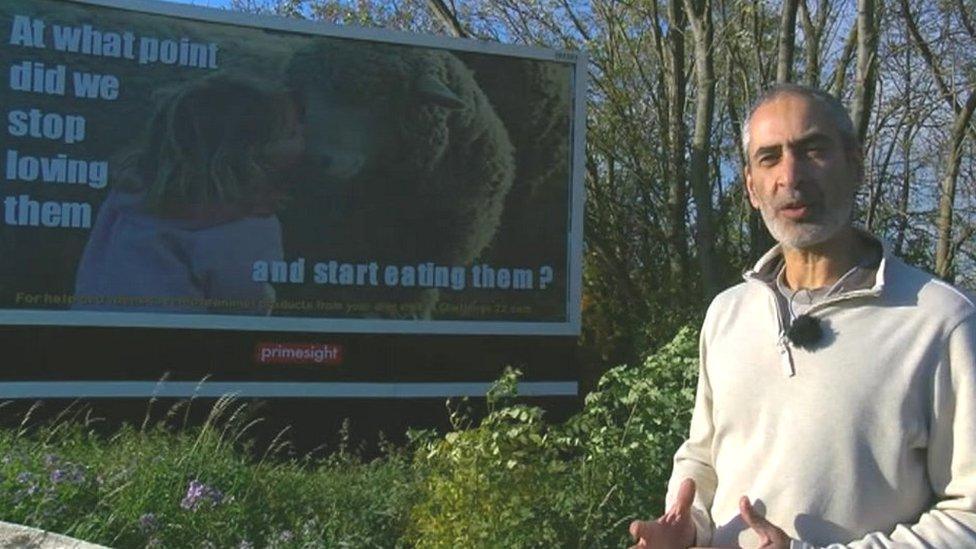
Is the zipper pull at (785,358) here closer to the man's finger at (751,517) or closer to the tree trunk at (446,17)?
the man's finger at (751,517)

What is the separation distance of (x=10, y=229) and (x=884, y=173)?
8.11 meters

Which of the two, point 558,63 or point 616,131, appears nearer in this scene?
point 558,63

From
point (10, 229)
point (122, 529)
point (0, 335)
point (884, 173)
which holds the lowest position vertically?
point (122, 529)

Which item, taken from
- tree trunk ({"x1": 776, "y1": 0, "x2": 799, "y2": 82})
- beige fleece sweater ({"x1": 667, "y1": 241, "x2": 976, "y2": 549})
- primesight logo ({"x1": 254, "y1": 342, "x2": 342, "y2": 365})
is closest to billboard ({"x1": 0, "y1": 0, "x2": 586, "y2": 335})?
primesight logo ({"x1": 254, "y1": 342, "x2": 342, "y2": 365})

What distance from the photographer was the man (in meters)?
2.28

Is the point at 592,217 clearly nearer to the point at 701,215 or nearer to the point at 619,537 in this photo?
the point at 701,215

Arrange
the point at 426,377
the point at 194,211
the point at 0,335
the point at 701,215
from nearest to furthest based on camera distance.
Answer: the point at 0,335
the point at 194,211
the point at 426,377
the point at 701,215

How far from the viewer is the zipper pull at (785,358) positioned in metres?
2.45

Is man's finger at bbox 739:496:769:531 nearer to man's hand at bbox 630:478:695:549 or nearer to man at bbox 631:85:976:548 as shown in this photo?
man at bbox 631:85:976:548

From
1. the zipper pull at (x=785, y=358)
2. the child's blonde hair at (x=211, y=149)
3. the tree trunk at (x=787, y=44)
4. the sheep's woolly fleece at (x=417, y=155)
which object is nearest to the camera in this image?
the zipper pull at (x=785, y=358)

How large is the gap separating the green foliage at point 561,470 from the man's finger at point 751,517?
2804mm

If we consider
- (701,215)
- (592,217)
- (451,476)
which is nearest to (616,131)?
(592,217)

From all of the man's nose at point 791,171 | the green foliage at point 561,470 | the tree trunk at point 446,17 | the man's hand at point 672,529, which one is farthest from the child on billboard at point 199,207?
the man's nose at point 791,171

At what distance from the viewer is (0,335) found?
28.1 feet
